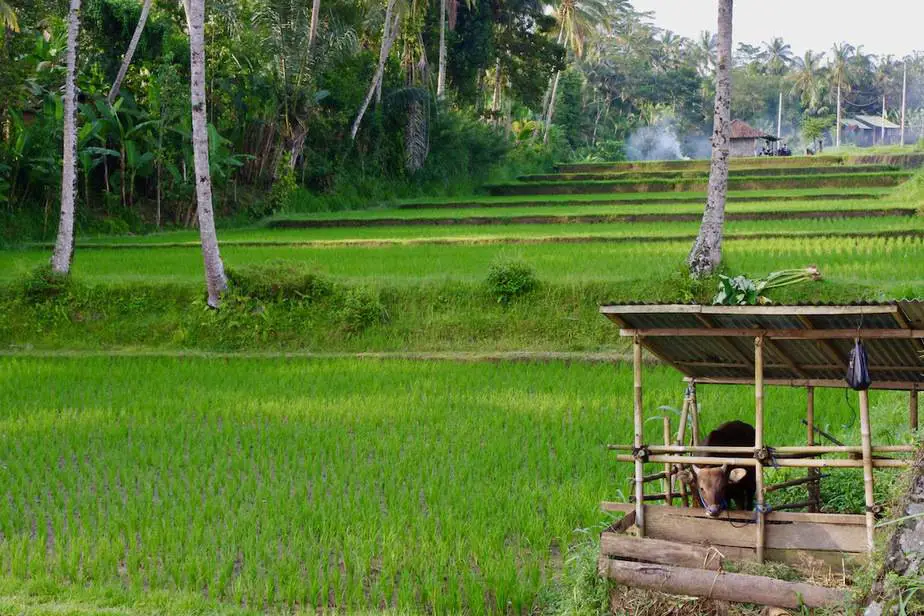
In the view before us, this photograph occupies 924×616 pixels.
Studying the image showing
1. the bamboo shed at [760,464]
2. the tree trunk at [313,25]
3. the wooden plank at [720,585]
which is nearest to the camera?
the wooden plank at [720,585]

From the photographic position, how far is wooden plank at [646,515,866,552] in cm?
438

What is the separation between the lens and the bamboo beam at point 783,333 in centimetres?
432

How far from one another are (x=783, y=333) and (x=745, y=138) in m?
39.5

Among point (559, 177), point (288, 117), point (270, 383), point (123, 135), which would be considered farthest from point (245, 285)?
point (559, 177)

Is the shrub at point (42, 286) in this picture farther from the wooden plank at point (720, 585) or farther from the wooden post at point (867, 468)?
the wooden post at point (867, 468)

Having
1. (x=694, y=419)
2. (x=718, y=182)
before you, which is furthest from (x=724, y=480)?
(x=718, y=182)

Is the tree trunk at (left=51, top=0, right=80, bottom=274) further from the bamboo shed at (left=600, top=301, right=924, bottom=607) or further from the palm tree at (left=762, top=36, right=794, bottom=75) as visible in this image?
the palm tree at (left=762, top=36, right=794, bottom=75)

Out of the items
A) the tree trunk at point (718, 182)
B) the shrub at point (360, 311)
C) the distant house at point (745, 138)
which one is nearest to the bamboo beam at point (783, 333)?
the tree trunk at point (718, 182)

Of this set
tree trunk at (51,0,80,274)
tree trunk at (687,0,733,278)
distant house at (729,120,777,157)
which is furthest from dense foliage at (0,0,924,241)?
tree trunk at (687,0,733,278)

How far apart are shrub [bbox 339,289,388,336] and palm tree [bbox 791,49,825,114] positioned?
171 feet

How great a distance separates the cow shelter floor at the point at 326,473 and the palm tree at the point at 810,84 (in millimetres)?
54018

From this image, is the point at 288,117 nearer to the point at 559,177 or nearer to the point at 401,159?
the point at 401,159

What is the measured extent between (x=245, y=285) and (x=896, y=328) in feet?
28.0

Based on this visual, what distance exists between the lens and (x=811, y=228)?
591 inches
